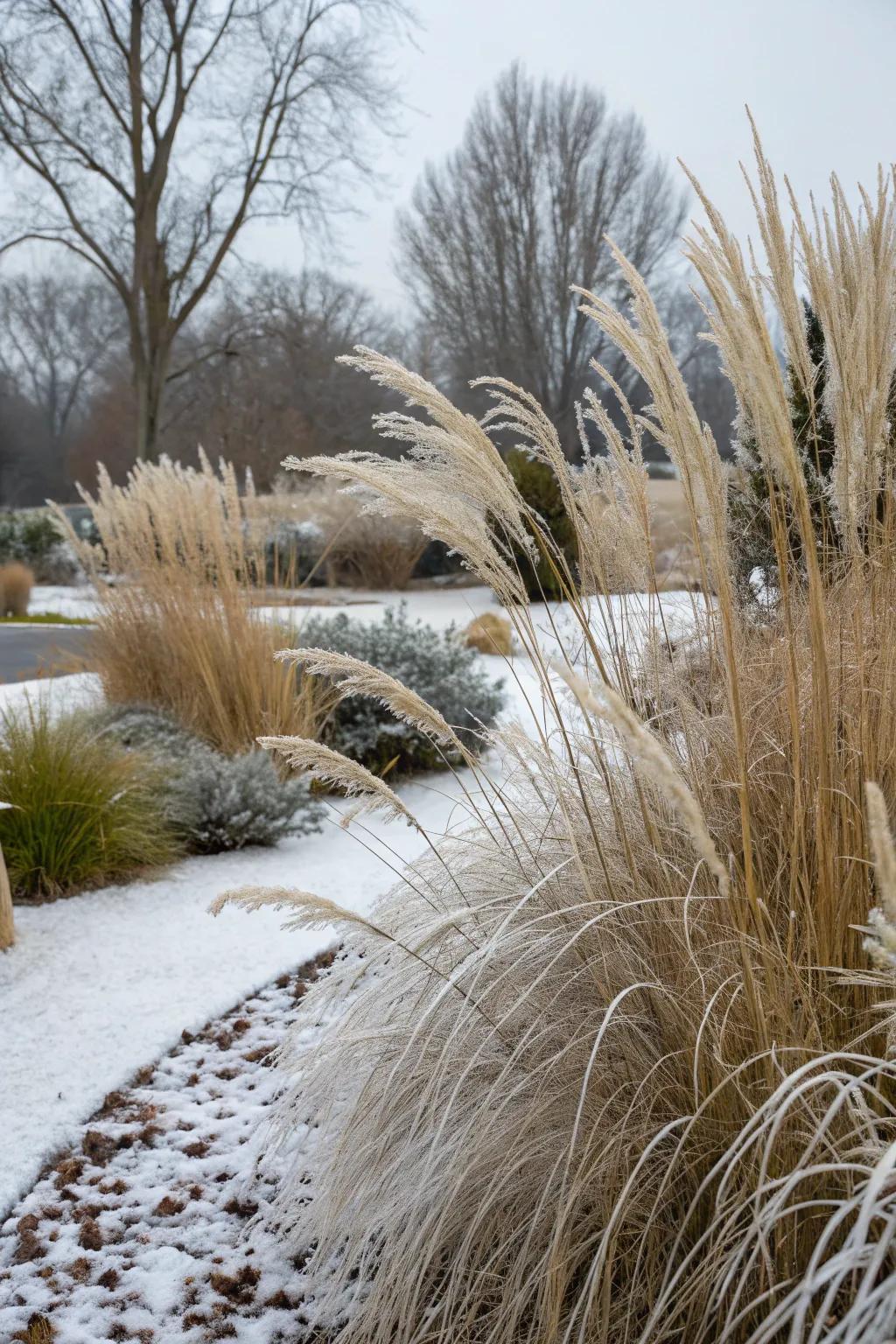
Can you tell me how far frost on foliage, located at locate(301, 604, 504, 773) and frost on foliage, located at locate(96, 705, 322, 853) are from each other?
2.56 ft

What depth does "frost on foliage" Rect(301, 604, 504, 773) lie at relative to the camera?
5.04m

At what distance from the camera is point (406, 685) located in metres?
5.23

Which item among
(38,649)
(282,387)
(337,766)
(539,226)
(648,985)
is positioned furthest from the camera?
(282,387)

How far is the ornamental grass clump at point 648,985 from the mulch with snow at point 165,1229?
0.10 m

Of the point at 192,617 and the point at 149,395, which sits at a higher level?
the point at 149,395

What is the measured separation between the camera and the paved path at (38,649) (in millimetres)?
6376

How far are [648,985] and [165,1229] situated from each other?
43.5 inches

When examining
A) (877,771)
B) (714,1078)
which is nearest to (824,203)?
(877,771)

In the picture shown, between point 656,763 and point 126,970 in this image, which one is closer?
point 656,763

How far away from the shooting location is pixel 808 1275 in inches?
31.1

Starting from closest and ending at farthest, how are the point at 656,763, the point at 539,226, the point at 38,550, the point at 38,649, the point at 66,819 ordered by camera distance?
the point at 656,763 < the point at 66,819 < the point at 38,649 < the point at 38,550 < the point at 539,226

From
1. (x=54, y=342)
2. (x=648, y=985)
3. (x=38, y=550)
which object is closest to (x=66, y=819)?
(x=648, y=985)

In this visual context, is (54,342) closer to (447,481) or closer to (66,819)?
(66,819)

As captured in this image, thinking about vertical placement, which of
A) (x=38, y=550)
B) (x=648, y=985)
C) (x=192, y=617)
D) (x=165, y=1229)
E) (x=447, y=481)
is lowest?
(x=165, y=1229)
